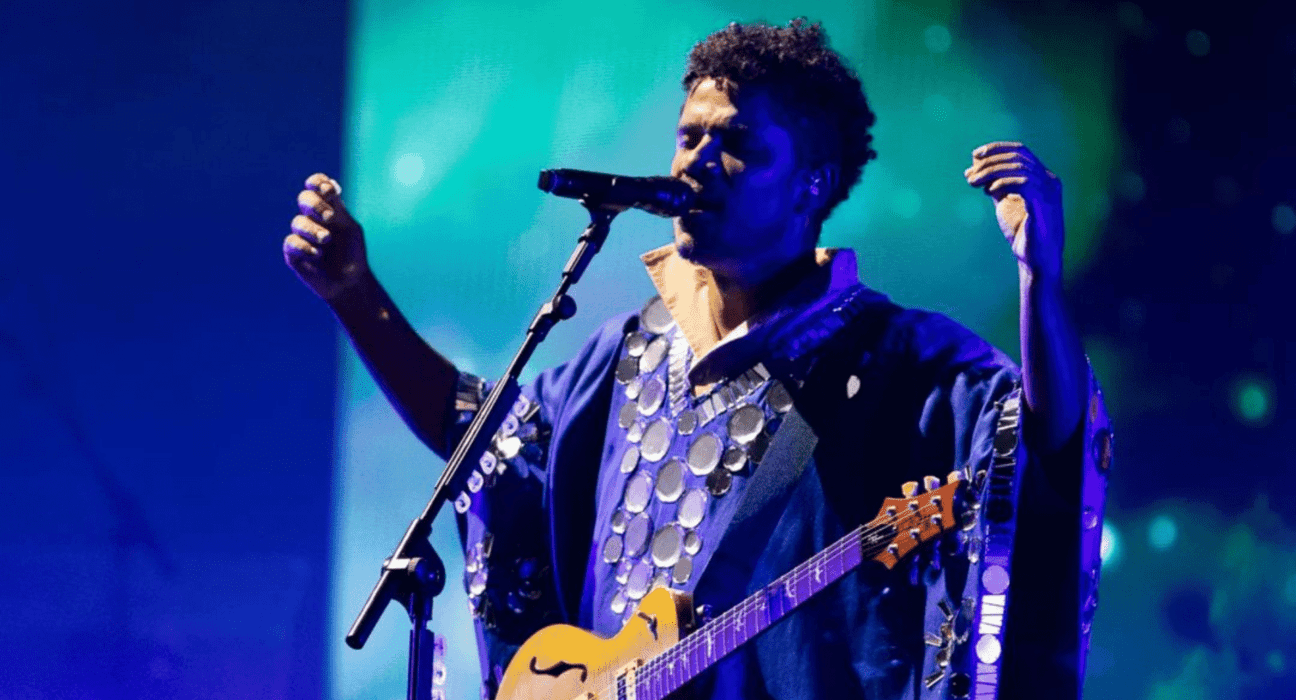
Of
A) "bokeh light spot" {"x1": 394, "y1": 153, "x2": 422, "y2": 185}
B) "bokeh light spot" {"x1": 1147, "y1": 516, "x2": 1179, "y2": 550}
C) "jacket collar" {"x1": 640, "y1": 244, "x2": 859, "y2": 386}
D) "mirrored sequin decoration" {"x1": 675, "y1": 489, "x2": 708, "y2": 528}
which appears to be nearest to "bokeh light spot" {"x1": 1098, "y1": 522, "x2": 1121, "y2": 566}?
"bokeh light spot" {"x1": 1147, "y1": 516, "x2": 1179, "y2": 550}

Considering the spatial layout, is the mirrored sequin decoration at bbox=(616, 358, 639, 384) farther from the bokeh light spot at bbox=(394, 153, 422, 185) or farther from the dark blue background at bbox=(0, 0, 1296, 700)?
the dark blue background at bbox=(0, 0, 1296, 700)

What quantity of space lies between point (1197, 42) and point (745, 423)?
1138 mm

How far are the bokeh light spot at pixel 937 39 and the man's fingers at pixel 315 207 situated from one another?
46.0 inches

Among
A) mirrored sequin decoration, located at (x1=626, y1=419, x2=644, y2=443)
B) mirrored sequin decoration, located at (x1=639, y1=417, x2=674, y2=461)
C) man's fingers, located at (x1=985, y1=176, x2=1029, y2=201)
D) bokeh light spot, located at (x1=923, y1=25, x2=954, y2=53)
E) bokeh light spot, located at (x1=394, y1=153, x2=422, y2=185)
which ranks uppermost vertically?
bokeh light spot, located at (x1=394, y1=153, x2=422, y2=185)

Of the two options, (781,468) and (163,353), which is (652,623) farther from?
(163,353)

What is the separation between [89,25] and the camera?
3.49 meters

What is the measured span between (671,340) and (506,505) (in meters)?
0.39

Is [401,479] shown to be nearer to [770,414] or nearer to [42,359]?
[42,359]

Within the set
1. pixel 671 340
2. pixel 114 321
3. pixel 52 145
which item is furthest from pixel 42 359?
pixel 671 340

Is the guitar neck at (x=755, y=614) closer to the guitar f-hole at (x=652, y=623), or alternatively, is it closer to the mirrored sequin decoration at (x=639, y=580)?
the guitar f-hole at (x=652, y=623)

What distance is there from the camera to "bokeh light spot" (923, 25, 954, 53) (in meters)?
2.89

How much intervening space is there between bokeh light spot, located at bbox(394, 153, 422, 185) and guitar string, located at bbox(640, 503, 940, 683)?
163 cm

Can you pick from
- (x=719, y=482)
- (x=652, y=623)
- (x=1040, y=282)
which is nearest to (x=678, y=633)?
(x=652, y=623)

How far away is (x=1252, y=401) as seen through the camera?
2.64m
